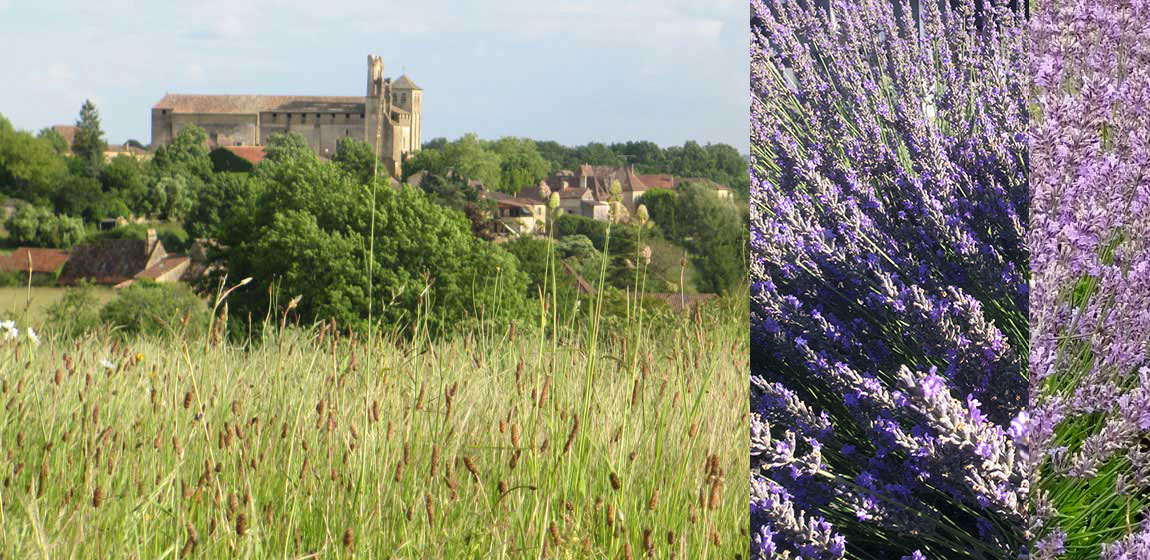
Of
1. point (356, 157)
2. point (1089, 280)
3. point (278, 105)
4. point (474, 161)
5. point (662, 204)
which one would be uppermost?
point (278, 105)

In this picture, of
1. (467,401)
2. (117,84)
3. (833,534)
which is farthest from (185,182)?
(833,534)

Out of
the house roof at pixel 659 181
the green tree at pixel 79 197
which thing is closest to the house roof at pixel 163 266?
the green tree at pixel 79 197

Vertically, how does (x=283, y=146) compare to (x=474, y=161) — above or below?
above

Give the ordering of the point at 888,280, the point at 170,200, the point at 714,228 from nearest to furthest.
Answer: the point at 888,280, the point at 714,228, the point at 170,200

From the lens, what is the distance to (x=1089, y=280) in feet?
6.02

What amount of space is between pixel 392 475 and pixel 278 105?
22.7 metres

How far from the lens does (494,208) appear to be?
39.2 ft

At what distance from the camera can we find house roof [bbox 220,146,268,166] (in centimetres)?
1937

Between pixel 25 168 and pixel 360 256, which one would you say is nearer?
pixel 360 256

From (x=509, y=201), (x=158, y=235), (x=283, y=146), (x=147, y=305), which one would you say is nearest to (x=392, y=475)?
(x=509, y=201)

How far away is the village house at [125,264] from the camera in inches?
572

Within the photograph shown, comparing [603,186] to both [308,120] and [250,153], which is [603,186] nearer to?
[250,153]

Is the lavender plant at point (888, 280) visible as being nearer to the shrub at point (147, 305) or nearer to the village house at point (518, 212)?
the village house at point (518, 212)

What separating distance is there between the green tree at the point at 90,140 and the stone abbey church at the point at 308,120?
2.21 metres
